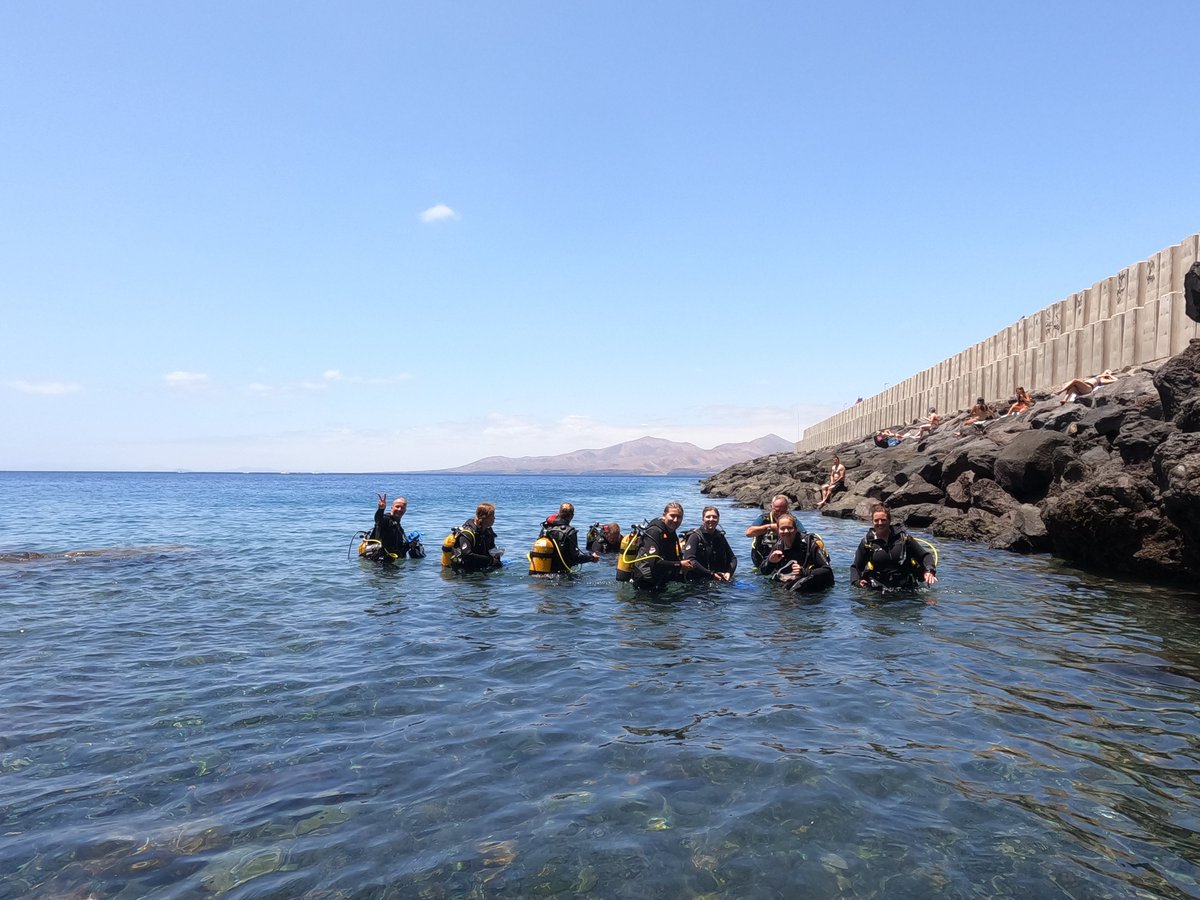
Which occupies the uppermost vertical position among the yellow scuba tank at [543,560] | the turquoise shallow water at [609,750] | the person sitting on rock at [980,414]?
the person sitting on rock at [980,414]

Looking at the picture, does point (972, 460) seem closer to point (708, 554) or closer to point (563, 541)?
point (708, 554)

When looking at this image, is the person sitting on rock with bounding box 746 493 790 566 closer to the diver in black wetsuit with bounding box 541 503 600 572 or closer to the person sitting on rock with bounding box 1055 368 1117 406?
the diver in black wetsuit with bounding box 541 503 600 572

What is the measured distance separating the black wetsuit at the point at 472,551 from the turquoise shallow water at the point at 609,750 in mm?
2955

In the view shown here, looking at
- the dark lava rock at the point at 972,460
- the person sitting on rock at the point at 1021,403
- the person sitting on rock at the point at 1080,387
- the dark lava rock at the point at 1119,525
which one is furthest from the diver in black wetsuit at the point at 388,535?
the person sitting on rock at the point at 1021,403

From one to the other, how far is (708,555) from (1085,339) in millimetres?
20792

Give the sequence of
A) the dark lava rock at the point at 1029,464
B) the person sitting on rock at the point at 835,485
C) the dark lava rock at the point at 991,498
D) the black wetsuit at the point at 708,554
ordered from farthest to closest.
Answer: the person sitting on rock at the point at 835,485, the dark lava rock at the point at 991,498, the dark lava rock at the point at 1029,464, the black wetsuit at the point at 708,554

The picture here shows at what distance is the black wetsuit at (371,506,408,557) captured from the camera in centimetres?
1507

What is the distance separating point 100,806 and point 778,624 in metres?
7.10

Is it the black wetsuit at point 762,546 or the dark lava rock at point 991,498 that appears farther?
the dark lava rock at point 991,498

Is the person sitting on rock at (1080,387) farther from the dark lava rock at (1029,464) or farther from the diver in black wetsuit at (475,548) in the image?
the diver in black wetsuit at (475,548)

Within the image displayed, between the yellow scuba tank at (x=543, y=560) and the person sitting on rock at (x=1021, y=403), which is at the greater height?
the person sitting on rock at (x=1021, y=403)

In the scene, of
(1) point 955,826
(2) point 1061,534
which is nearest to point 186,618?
(1) point 955,826

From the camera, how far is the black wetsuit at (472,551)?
13.5 m

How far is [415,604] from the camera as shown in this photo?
429 inches
